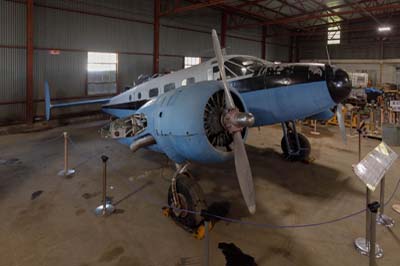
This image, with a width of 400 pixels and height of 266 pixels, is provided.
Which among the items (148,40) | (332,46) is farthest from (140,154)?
(332,46)

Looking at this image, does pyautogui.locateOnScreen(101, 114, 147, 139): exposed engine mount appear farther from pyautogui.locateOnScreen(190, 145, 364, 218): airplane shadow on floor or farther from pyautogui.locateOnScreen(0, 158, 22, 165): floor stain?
pyautogui.locateOnScreen(0, 158, 22, 165): floor stain

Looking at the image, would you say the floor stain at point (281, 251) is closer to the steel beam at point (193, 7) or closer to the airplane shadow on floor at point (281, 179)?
the airplane shadow on floor at point (281, 179)

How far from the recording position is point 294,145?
7977mm

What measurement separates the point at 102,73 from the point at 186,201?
11.7 metres

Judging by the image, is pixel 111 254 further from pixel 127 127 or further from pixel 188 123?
pixel 127 127

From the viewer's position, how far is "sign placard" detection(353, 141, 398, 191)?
140 inches

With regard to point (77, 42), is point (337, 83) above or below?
below

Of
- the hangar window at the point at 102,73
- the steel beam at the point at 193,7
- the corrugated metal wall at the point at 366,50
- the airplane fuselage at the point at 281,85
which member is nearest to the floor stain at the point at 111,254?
the airplane fuselage at the point at 281,85

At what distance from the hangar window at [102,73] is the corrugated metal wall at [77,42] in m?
0.29

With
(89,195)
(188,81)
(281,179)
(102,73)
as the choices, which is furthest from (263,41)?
(89,195)

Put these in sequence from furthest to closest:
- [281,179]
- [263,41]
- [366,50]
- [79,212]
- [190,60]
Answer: [366,50] < [263,41] < [190,60] < [281,179] < [79,212]

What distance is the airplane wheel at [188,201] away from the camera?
4.35 metres

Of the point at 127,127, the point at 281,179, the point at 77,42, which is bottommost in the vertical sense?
the point at 281,179

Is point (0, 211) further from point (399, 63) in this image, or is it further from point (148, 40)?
point (399, 63)
